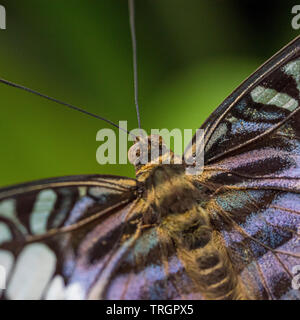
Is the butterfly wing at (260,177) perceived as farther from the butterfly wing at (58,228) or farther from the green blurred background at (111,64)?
the green blurred background at (111,64)

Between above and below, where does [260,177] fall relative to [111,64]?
below

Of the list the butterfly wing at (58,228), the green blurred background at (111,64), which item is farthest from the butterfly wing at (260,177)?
the green blurred background at (111,64)

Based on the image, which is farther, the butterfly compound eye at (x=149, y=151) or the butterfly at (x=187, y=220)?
the butterfly compound eye at (x=149, y=151)

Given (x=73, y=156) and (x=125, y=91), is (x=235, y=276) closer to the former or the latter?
(x=73, y=156)

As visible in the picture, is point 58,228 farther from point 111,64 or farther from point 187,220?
point 111,64

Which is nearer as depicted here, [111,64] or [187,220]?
[187,220]

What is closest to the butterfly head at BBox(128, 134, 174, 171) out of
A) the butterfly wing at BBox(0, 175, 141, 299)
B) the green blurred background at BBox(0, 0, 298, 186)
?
the butterfly wing at BBox(0, 175, 141, 299)

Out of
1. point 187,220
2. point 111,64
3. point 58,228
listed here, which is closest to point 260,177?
point 187,220
